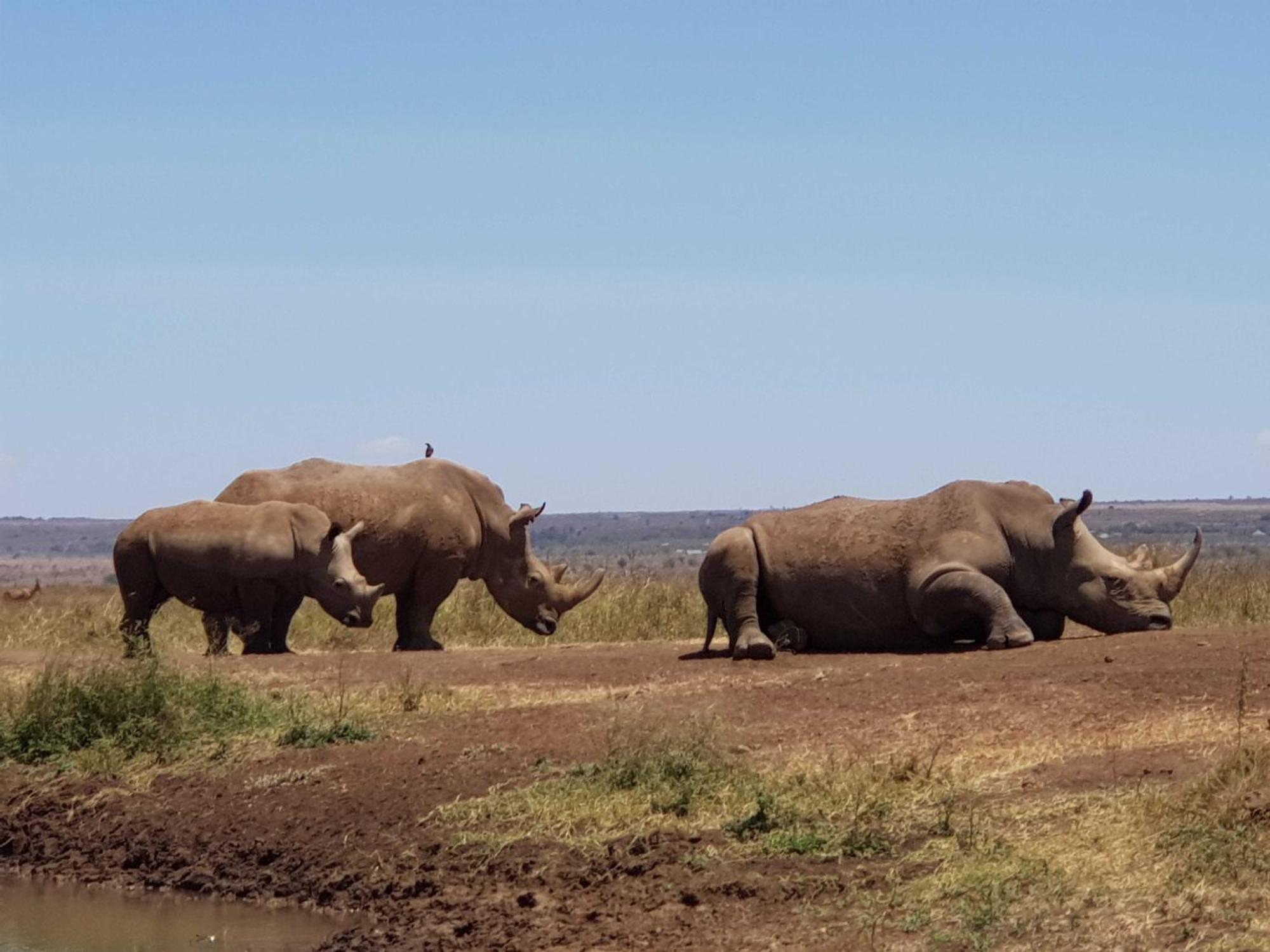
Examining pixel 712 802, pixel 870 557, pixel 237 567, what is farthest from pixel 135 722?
pixel 870 557

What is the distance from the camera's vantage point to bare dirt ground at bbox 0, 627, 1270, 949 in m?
9.20

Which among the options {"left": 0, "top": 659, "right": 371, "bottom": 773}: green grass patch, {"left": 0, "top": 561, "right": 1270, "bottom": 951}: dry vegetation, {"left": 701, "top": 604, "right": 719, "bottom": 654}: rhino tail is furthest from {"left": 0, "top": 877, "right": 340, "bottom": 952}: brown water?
{"left": 701, "top": 604, "right": 719, "bottom": 654}: rhino tail

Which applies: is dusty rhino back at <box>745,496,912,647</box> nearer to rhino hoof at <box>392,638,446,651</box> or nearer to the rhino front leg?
the rhino front leg

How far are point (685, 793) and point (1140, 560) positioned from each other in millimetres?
6873

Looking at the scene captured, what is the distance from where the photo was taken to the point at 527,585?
67.0ft

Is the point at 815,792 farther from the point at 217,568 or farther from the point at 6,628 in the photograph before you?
the point at 6,628

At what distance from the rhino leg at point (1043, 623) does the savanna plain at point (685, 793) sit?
0.38 m

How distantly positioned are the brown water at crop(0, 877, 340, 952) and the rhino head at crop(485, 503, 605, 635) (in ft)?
30.8

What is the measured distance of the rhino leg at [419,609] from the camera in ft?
63.4

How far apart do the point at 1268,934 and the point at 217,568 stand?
1137cm

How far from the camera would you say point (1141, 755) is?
10.5 meters

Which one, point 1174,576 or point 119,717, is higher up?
point 1174,576

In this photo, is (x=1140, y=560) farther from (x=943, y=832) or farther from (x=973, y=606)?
(x=943, y=832)

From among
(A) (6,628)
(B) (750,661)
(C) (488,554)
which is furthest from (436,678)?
(A) (6,628)
